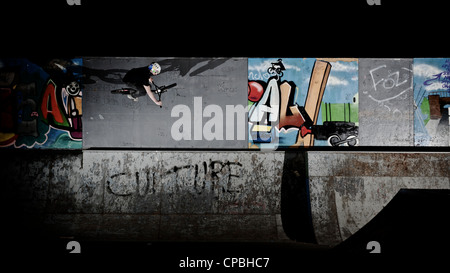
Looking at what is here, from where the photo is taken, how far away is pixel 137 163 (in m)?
8.37

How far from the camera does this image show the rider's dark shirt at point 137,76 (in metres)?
8.84

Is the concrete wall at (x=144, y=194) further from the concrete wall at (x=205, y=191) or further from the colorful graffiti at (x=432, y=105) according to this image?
the colorful graffiti at (x=432, y=105)

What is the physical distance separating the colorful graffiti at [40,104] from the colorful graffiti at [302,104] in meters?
5.31

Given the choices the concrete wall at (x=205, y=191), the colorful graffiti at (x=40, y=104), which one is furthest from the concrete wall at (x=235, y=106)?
the concrete wall at (x=205, y=191)

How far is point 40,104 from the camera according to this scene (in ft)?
29.0

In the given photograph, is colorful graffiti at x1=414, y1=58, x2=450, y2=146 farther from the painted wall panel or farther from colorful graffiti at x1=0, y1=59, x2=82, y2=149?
colorful graffiti at x1=0, y1=59, x2=82, y2=149

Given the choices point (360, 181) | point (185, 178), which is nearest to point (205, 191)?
Result: point (185, 178)

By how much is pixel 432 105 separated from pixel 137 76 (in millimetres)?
8934

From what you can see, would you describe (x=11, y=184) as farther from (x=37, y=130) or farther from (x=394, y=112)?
(x=394, y=112)
